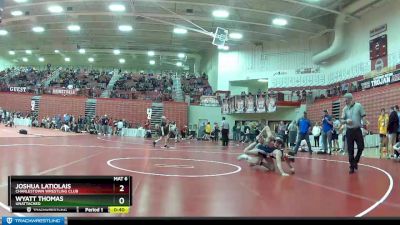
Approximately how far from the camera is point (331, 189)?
548cm

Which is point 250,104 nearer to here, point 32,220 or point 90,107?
point 90,107

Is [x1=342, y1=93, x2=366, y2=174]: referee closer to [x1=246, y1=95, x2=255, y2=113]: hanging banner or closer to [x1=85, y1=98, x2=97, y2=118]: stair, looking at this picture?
[x1=246, y1=95, x2=255, y2=113]: hanging banner

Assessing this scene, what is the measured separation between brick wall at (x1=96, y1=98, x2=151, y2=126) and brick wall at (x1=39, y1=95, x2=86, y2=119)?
1759 mm

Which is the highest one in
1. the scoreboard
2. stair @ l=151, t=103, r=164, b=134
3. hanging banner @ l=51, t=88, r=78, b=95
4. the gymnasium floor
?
hanging banner @ l=51, t=88, r=78, b=95

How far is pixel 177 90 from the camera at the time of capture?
1464 inches

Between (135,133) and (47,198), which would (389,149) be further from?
(135,133)

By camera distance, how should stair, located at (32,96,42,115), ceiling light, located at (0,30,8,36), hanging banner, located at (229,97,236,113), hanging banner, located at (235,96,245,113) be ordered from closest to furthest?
1. hanging banner, located at (235,96,245,113)
2. hanging banner, located at (229,97,236,113)
3. ceiling light, located at (0,30,8,36)
4. stair, located at (32,96,42,115)

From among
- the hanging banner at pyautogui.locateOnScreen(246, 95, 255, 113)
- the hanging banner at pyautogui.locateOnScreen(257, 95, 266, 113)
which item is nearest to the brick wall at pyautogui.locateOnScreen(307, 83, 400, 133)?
the hanging banner at pyautogui.locateOnScreen(257, 95, 266, 113)

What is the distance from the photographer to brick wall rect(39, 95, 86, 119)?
33500 mm

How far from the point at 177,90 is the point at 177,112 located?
4493 mm

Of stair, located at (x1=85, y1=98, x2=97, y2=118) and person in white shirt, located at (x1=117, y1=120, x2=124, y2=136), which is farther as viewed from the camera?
stair, located at (x1=85, y1=98, x2=97, y2=118)

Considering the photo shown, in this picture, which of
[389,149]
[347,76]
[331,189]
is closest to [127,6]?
[347,76]

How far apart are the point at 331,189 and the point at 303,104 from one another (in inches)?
933

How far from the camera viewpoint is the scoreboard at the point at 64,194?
6.79 ft
